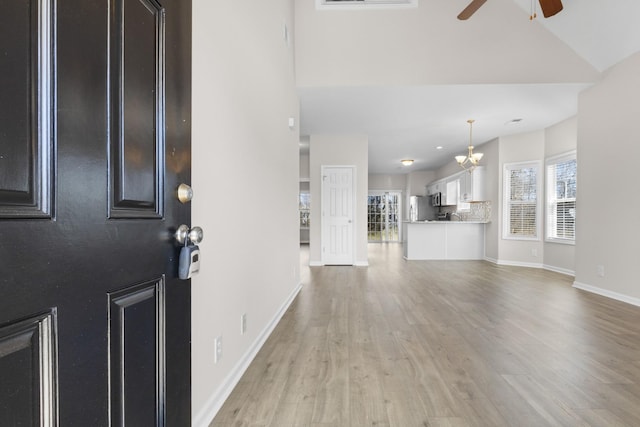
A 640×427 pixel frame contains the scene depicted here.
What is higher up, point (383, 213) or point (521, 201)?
point (521, 201)

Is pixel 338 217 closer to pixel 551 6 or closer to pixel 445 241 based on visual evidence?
pixel 445 241

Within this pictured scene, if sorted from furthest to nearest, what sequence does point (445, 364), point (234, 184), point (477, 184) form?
point (477, 184), point (445, 364), point (234, 184)

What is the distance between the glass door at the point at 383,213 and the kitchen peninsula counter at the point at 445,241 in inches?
184

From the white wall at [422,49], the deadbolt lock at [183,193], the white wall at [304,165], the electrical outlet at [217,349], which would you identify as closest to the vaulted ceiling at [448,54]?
the white wall at [422,49]

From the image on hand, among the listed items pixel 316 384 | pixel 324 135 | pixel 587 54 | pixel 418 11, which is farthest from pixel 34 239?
pixel 324 135

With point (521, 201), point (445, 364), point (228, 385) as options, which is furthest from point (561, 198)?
point (228, 385)

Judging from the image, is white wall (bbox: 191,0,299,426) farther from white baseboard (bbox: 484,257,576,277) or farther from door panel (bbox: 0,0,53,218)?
white baseboard (bbox: 484,257,576,277)

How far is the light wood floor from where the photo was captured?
1.55 meters

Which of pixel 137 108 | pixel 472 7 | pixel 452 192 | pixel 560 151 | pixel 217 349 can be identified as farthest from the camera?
pixel 452 192

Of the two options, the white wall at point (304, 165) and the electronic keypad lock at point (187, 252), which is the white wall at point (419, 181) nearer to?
the white wall at point (304, 165)

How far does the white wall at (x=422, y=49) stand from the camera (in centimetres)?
390

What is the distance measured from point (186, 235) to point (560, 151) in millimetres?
6676

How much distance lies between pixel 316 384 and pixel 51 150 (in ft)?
5.78

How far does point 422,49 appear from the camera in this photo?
399 cm
